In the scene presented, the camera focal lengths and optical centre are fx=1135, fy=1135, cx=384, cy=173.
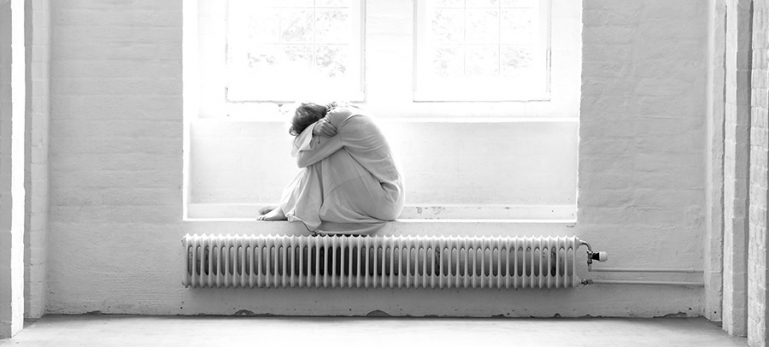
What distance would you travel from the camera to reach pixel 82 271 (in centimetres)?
845

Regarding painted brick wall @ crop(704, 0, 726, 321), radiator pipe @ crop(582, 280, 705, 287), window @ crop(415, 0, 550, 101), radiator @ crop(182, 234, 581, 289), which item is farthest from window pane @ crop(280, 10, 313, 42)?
painted brick wall @ crop(704, 0, 726, 321)

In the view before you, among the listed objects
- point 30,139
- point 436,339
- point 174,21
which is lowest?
point 436,339

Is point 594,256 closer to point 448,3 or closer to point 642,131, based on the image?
point 642,131

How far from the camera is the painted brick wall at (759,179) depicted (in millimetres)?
6875

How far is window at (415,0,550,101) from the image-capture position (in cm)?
925

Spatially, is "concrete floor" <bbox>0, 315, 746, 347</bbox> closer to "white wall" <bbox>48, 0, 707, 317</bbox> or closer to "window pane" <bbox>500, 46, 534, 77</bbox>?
"white wall" <bbox>48, 0, 707, 317</bbox>

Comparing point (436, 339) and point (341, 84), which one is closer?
point (436, 339)

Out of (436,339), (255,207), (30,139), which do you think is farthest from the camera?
(255,207)

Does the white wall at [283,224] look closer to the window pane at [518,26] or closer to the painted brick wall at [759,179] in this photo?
the window pane at [518,26]

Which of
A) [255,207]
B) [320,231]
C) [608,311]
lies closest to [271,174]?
[255,207]

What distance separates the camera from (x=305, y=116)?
8.38 m

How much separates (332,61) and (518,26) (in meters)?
1.55

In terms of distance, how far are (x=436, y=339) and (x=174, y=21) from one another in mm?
3042

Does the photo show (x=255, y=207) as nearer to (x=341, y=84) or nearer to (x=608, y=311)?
(x=341, y=84)
